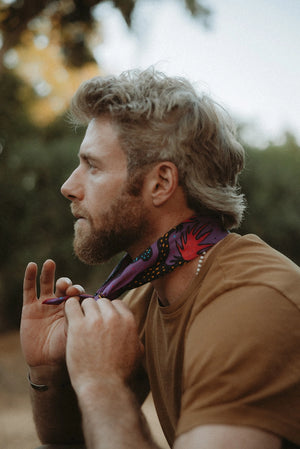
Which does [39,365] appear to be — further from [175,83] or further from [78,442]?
[175,83]

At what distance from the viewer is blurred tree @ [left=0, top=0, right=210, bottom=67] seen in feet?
30.9

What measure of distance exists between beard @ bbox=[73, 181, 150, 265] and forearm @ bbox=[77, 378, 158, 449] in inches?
30.8

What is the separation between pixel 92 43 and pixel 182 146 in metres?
8.82

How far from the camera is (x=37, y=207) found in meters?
10.0

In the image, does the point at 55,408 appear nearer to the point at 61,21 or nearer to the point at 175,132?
the point at 175,132

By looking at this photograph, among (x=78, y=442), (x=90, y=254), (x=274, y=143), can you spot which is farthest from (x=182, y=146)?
(x=274, y=143)

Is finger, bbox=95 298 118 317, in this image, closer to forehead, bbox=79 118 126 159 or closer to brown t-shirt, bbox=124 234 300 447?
brown t-shirt, bbox=124 234 300 447

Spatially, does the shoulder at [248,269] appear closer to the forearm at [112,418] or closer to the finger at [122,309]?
the finger at [122,309]

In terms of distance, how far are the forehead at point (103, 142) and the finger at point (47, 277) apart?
2.02 feet

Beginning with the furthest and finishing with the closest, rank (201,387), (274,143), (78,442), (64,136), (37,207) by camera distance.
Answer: (274,143), (64,136), (37,207), (78,442), (201,387)

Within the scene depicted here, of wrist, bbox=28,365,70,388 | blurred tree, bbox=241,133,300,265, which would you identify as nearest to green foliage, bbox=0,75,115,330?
blurred tree, bbox=241,133,300,265

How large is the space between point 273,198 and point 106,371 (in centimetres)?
1062

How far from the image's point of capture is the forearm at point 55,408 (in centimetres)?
242

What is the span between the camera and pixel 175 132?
239 centimetres
